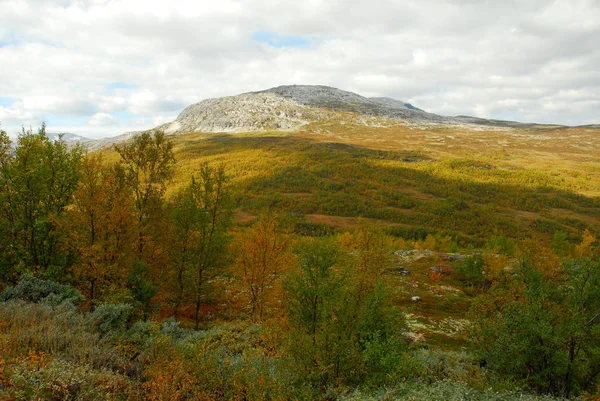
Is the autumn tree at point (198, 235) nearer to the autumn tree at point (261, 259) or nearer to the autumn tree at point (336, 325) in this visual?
the autumn tree at point (261, 259)

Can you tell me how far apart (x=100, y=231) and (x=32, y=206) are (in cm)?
562

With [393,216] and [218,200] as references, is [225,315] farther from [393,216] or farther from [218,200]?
[393,216]

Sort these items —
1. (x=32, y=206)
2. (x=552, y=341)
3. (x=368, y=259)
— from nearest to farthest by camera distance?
(x=552, y=341) < (x=32, y=206) < (x=368, y=259)

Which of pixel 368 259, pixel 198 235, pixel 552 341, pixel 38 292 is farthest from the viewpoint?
pixel 368 259

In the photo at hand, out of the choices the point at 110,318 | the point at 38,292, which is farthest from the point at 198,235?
the point at 38,292

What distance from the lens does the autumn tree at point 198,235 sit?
22812 mm

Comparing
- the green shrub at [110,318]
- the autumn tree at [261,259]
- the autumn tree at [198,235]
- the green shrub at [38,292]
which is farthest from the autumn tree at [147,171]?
the green shrub at [110,318]

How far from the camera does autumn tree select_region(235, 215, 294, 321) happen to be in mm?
27469

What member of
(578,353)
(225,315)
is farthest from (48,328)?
(578,353)

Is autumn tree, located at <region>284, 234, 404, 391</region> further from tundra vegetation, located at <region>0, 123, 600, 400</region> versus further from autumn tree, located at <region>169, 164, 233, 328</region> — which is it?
autumn tree, located at <region>169, 164, 233, 328</region>

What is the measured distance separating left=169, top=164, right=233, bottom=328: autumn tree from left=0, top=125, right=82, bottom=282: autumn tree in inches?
277

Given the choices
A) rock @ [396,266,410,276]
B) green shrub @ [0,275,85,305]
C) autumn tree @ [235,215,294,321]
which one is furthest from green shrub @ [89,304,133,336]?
rock @ [396,266,410,276]

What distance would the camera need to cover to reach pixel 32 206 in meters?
20.2

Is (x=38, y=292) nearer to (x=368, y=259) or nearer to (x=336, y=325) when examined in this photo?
(x=336, y=325)
